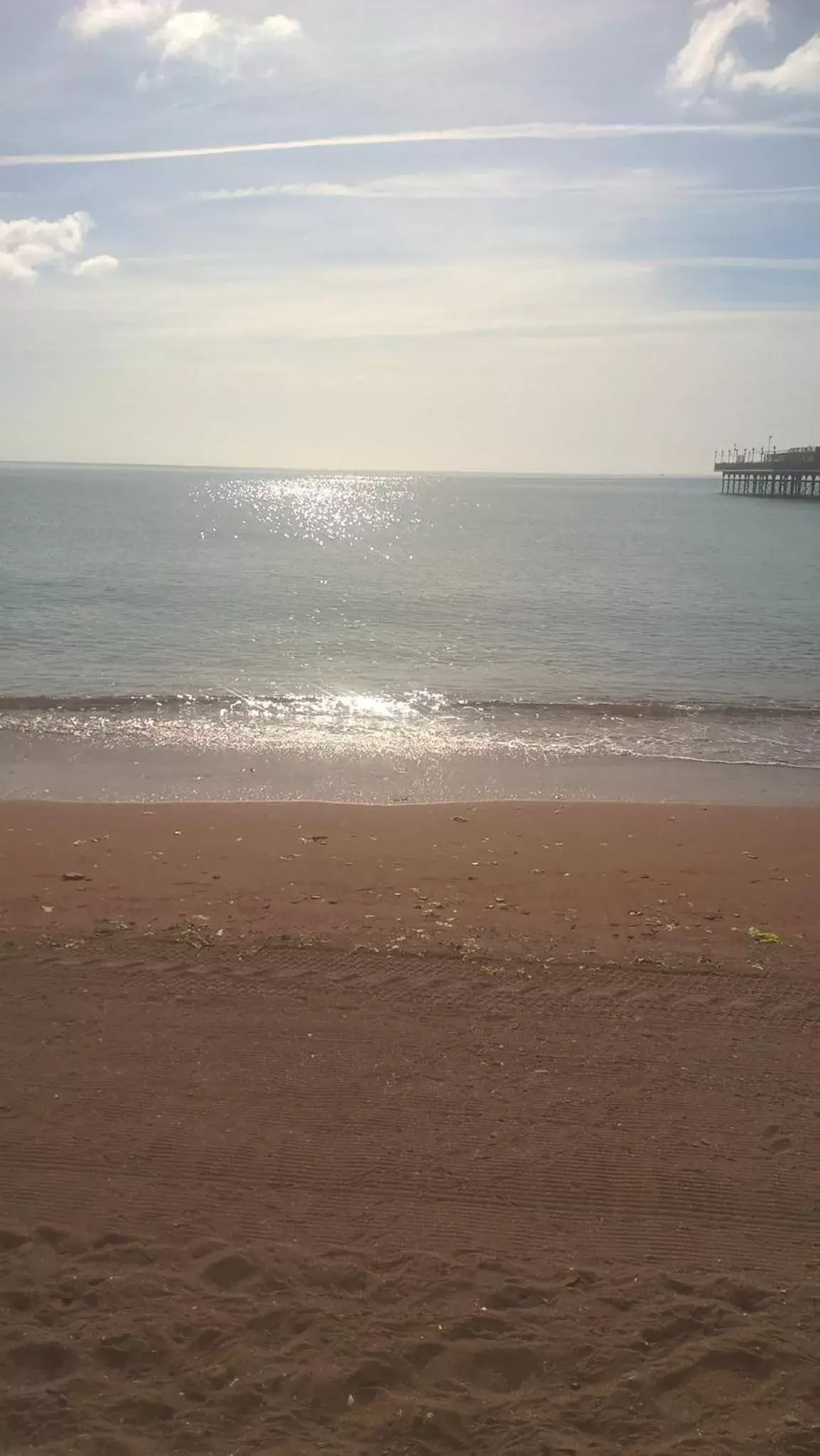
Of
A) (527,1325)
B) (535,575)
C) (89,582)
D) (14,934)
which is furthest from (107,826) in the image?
(535,575)

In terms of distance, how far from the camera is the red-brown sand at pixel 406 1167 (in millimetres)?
3752

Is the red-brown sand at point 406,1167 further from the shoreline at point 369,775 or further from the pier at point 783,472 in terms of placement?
the pier at point 783,472

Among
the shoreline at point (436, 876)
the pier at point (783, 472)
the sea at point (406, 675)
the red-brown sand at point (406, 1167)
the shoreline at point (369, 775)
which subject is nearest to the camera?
the red-brown sand at point (406, 1167)

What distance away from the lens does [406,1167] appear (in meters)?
5.07

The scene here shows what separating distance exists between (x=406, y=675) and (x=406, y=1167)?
1776cm

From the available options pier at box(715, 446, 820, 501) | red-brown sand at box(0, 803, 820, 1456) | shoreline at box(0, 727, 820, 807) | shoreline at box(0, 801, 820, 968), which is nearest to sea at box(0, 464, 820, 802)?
shoreline at box(0, 727, 820, 807)

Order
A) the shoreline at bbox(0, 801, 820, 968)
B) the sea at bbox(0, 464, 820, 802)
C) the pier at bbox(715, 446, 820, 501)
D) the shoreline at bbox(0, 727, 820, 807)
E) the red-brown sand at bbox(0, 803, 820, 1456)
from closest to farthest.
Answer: the red-brown sand at bbox(0, 803, 820, 1456) < the shoreline at bbox(0, 801, 820, 968) < the shoreline at bbox(0, 727, 820, 807) < the sea at bbox(0, 464, 820, 802) < the pier at bbox(715, 446, 820, 501)

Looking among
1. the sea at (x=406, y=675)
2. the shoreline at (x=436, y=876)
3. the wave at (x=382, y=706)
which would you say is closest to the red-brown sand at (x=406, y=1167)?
the shoreline at (x=436, y=876)

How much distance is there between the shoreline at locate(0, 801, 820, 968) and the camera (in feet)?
25.8

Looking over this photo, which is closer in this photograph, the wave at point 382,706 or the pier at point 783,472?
the wave at point 382,706

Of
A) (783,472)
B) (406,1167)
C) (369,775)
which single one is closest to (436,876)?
(406,1167)

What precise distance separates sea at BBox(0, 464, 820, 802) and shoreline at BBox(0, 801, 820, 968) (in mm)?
1593

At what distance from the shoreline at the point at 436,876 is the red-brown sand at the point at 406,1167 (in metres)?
0.06

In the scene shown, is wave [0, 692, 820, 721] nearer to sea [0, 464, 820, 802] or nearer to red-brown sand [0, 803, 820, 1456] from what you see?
sea [0, 464, 820, 802]
